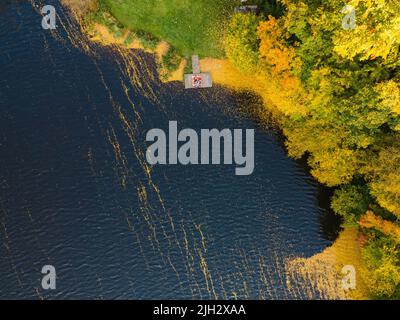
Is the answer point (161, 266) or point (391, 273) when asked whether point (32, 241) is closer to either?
point (161, 266)

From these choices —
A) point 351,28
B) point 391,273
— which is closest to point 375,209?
point 391,273

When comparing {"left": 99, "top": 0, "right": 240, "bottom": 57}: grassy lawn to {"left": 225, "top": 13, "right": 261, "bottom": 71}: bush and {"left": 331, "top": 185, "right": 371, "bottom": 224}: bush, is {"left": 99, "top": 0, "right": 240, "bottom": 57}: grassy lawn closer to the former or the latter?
{"left": 225, "top": 13, "right": 261, "bottom": 71}: bush
